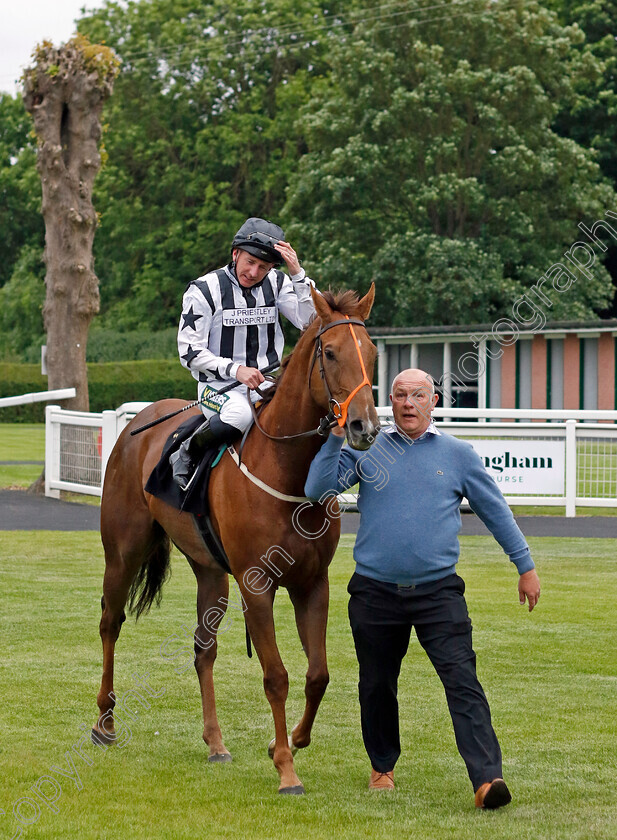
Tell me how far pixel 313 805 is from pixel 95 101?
534 inches

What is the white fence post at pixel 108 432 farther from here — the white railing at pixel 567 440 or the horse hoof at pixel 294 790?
the horse hoof at pixel 294 790

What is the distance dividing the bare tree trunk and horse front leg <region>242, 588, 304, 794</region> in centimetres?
1223

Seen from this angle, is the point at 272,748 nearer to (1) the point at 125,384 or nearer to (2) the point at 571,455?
(2) the point at 571,455

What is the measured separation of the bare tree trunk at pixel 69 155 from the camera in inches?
617

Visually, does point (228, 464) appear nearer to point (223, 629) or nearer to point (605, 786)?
point (605, 786)

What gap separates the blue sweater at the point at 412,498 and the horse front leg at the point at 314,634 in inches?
11.7

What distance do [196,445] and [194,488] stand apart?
198mm

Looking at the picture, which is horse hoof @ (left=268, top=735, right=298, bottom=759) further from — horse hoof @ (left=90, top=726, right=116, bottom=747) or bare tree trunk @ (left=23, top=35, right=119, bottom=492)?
bare tree trunk @ (left=23, top=35, right=119, bottom=492)

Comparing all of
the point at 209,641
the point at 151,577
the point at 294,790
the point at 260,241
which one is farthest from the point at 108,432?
the point at 294,790

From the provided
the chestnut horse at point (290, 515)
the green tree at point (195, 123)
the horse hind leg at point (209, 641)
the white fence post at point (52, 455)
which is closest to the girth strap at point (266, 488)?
the chestnut horse at point (290, 515)

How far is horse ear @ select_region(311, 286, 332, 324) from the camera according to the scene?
4102 mm

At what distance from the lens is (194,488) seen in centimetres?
481

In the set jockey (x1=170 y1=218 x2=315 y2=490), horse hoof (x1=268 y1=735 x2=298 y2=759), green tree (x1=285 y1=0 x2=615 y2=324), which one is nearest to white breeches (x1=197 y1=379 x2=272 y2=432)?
jockey (x1=170 y1=218 x2=315 y2=490)

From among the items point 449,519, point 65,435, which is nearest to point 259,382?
point 449,519
